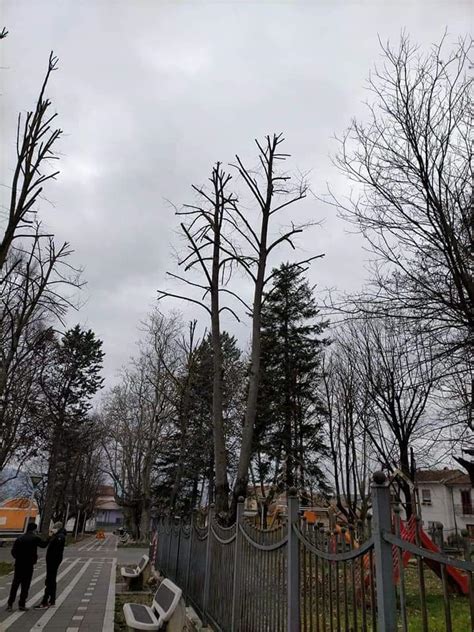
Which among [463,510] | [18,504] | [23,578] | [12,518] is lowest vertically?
[23,578]

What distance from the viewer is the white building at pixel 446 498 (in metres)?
46.6

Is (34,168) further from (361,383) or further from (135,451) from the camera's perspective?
(135,451)

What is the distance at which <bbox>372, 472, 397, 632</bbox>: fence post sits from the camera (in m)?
2.31

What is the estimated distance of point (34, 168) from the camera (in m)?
7.18

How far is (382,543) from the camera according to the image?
7.79 feet

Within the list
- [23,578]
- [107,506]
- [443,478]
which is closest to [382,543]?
[23,578]

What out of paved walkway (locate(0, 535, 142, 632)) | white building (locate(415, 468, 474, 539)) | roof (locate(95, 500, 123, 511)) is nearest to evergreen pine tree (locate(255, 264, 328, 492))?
paved walkway (locate(0, 535, 142, 632))

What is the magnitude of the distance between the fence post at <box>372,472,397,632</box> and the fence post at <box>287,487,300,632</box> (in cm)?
153

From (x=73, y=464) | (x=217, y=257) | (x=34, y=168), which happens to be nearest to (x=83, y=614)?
(x=217, y=257)

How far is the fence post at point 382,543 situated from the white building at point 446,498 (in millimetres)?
48273

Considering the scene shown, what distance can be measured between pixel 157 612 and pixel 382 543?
5.38 m

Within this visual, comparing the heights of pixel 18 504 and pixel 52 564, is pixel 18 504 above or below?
above

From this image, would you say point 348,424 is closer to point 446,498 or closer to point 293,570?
point 293,570

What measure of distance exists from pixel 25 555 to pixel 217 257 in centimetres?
690
